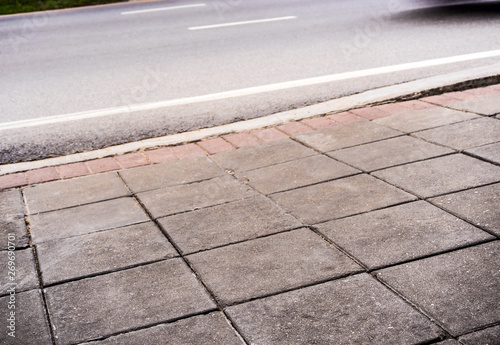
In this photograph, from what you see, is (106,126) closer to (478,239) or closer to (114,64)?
(114,64)

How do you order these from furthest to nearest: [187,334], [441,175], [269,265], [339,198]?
[441,175] → [339,198] → [269,265] → [187,334]

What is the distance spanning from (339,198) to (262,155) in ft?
3.21

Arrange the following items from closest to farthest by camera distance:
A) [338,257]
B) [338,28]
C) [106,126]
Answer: [338,257]
[106,126]
[338,28]

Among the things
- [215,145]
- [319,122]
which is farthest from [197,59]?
[215,145]

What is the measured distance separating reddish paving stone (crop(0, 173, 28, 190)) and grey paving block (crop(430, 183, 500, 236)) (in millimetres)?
2784

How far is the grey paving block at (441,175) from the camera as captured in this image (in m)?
3.35

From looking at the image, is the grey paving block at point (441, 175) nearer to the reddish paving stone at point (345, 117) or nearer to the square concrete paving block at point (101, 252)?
the reddish paving stone at point (345, 117)

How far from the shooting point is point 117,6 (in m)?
13.2

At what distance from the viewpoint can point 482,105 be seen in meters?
4.65

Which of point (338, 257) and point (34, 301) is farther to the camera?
point (338, 257)

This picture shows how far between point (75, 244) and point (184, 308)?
94 centimetres

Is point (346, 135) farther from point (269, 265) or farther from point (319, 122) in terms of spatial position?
point (269, 265)

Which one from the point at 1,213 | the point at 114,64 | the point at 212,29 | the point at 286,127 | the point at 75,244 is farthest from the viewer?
the point at 212,29

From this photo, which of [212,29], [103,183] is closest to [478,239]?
[103,183]
